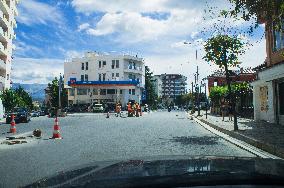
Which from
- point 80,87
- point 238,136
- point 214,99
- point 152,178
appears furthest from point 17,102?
point 152,178

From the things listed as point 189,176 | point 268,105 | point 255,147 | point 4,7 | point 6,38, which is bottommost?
point 255,147

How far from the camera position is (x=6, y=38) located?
5622cm

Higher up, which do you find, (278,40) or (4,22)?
(4,22)

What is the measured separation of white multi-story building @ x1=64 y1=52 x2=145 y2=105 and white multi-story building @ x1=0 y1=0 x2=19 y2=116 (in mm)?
21749

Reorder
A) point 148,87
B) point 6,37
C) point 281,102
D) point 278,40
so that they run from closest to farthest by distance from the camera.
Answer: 1. point 281,102
2. point 278,40
3. point 6,37
4. point 148,87

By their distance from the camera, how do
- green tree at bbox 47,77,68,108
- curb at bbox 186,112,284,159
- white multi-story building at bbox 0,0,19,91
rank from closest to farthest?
curb at bbox 186,112,284,159
white multi-story building at bbox 0,0,19,91
green tree at bbox 47,77,68,108

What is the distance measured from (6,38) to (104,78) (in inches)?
1336

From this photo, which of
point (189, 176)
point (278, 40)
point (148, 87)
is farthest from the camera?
point (148, 87)

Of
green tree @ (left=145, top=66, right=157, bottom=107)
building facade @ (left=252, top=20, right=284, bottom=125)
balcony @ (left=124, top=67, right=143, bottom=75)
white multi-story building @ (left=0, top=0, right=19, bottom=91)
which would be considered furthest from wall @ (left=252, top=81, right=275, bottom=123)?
green tree @ (left=145, top=66, right=157, bottom=107)

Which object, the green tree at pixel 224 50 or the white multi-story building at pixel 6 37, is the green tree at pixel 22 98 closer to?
the white multi-story building at pixel 6 37

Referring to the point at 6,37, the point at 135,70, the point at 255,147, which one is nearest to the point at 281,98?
the point at 255,147

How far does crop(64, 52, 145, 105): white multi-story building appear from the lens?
3174 inches

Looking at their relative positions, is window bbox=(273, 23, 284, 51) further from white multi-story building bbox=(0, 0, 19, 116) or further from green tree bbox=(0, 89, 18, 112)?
white multi-story building bbox=(0, 0, 19, 116)

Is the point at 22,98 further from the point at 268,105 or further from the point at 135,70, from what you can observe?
the point at 268,105
